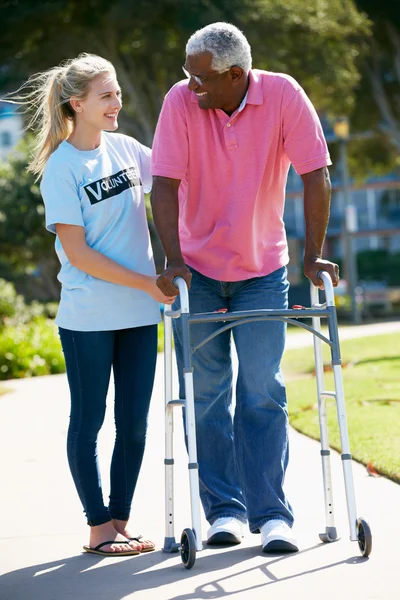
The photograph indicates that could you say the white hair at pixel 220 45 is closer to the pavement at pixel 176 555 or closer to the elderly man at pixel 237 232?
the elderly man at pixel 237 232

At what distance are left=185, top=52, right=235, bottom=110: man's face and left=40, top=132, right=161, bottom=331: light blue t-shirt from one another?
495 mm

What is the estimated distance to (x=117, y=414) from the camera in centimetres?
434

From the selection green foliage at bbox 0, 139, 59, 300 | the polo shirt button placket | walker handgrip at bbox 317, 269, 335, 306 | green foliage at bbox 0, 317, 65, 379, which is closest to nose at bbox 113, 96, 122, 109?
the polo shirt button placket

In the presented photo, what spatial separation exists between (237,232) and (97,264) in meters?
0.56

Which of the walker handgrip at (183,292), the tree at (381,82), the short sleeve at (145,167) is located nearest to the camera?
the walker handgrip at (183,292)

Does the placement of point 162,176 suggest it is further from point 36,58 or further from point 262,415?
point 36,58

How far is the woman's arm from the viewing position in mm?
4121

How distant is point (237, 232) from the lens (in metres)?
4.15

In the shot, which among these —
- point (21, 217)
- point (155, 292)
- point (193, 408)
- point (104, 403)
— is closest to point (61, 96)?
point (155, 292)

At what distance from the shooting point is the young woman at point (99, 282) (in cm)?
415

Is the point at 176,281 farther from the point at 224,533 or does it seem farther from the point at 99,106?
the point at 224,533

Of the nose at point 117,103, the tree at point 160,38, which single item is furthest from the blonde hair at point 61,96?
the tree at point 160,38

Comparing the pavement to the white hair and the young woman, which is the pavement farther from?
the white hair

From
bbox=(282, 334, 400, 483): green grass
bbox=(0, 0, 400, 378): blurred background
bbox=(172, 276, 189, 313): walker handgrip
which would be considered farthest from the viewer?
bbox=(0, 0, 400, 378): blurred background
